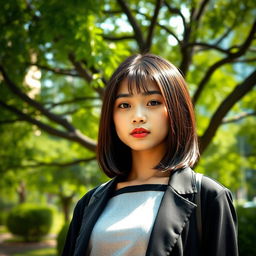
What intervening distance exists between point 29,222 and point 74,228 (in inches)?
515

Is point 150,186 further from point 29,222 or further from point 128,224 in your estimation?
point 29,222

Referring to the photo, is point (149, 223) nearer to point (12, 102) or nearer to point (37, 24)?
point (37, 24)

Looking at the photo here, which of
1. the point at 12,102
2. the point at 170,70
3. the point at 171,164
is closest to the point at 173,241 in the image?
the point at 171,164

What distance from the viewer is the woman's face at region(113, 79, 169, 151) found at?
1.90m

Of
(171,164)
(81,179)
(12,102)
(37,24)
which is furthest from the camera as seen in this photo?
(81,179)

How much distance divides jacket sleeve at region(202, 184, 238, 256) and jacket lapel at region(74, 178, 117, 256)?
53 cm

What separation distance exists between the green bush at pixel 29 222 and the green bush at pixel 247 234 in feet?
33.4

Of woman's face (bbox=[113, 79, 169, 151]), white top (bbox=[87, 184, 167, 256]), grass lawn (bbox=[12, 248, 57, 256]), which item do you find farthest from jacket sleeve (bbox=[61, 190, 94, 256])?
grass lawn (bbox=[12, 248, 57, 256])

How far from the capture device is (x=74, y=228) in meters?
2.11

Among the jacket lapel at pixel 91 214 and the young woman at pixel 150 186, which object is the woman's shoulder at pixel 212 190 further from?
the jacket lapel at pixel 91 214

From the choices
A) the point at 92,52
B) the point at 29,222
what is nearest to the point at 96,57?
the point at 92,52

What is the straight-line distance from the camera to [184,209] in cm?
167

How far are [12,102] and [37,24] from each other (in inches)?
85.8

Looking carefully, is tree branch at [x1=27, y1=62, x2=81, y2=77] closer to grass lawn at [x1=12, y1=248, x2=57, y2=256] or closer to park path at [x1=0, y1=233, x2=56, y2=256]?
grass lawn at [x1=12, y1=248, x2=57, y2=256]
